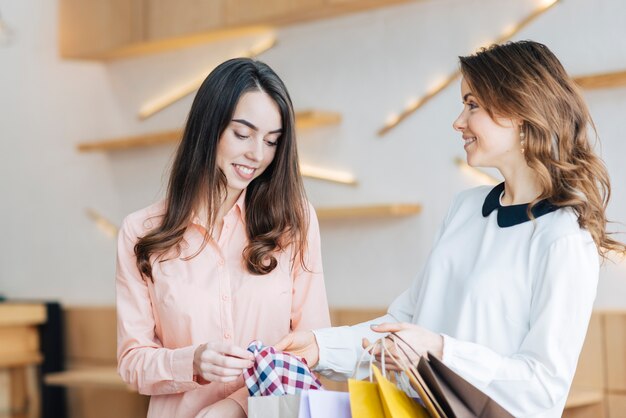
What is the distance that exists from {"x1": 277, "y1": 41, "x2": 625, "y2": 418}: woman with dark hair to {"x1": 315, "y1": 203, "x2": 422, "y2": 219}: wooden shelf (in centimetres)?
202

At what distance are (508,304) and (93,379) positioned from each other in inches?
130

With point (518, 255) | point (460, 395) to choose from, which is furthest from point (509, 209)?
point (460, 395)

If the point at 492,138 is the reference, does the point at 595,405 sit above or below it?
below

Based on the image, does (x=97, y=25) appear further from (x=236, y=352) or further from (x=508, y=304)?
(x=508, y=304)

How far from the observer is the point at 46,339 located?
5258mm

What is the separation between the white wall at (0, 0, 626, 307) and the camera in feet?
11.4

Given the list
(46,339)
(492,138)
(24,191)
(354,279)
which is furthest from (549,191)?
(24,191)

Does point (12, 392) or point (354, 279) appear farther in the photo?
point (12, 392)

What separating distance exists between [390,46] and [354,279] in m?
1.04

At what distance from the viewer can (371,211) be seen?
12.9ft

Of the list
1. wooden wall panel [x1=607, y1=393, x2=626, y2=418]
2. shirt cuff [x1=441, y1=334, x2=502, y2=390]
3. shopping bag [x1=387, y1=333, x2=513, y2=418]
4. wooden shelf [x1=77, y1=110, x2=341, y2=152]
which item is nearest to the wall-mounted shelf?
wooden shelf [x1=77, y1=110, x2=341, y2=152]

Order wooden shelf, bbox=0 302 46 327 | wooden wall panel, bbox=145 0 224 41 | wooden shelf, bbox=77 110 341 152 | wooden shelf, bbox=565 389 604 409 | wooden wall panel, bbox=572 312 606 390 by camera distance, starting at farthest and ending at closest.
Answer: wooden shelf, bbox=0 302 46 327 → wooden wall panel, bbox=145 0 224 41 → wooden shelf, bbox=77 110 341 152 → wooden wall panel, bbox=572 312 606 390 → wooden shelf, bbox=565 389 604 409

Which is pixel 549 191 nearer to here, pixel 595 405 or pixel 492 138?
pixel 492 138

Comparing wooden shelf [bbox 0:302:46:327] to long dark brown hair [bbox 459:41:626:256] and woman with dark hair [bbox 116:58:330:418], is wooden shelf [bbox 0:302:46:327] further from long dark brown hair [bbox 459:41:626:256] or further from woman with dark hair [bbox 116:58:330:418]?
long dark brown hair [bbox 459:41:626:256]
